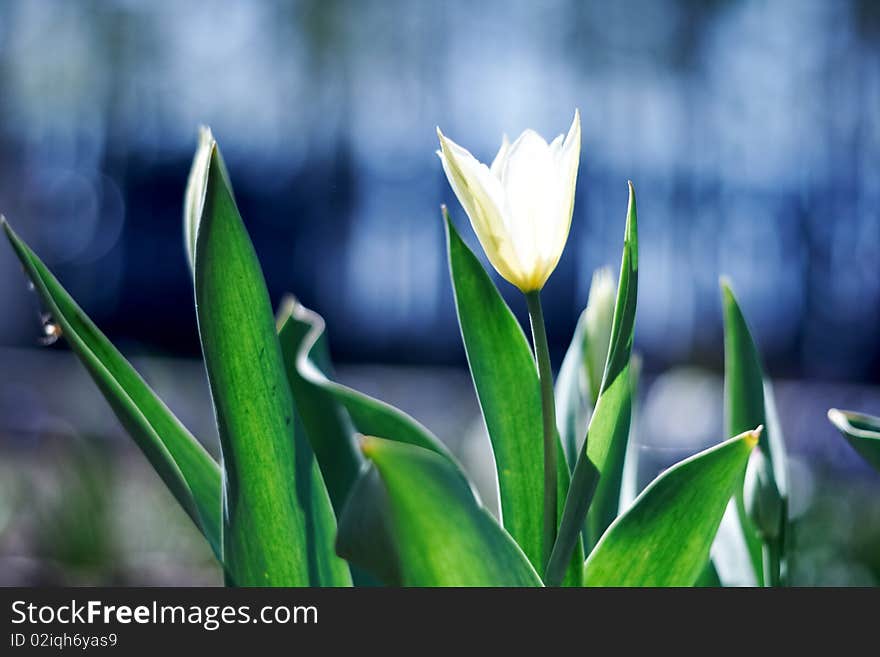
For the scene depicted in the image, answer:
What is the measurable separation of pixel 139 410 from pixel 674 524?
0.20m

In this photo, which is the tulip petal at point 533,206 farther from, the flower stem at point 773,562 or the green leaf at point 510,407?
the flower stem at point 773,562

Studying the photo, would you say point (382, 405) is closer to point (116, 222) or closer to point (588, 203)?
point (588, 203)

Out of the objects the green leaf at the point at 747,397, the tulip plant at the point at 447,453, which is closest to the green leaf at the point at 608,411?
the tulip plant at the point at 447,453

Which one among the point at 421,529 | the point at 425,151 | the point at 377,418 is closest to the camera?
the point at 421,529

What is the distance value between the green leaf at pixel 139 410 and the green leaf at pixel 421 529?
90mm

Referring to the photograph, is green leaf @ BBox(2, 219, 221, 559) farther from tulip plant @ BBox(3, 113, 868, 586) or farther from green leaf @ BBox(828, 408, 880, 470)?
green leaf @ BBox(828, 408, 880, 470)

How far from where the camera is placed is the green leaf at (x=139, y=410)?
30 cm

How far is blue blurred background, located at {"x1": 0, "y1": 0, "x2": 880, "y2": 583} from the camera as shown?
5.29 meters

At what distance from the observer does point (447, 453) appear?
38 centimetres

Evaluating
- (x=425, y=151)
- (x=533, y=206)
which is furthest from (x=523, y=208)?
(x=425, y=151)

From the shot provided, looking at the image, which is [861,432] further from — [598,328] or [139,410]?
[139,410]

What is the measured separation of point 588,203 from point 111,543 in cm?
424

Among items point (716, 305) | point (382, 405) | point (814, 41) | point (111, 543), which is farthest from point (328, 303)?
point (382, 405)

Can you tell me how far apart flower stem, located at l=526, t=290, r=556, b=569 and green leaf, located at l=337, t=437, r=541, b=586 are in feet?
0.06
